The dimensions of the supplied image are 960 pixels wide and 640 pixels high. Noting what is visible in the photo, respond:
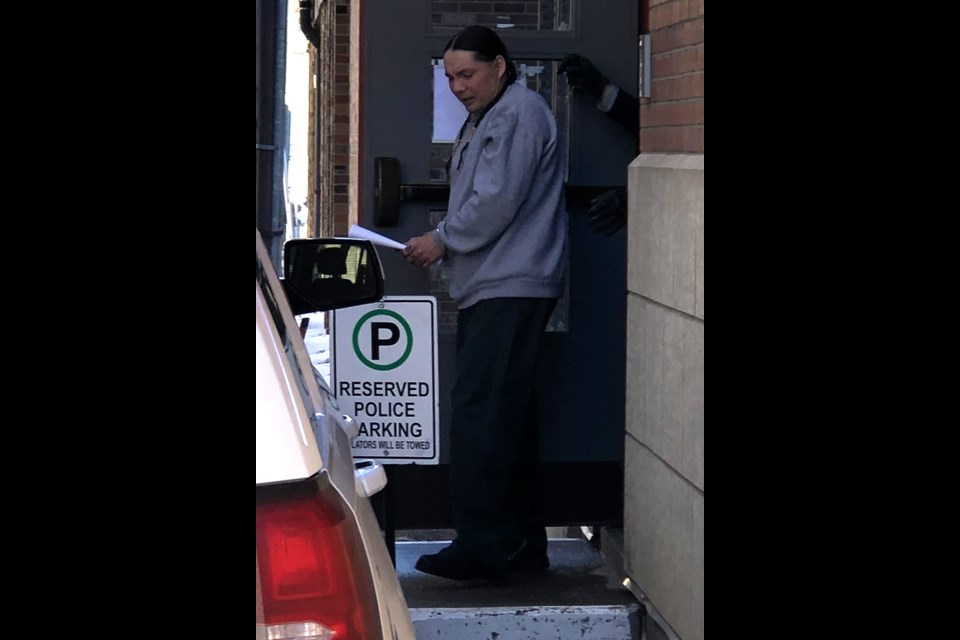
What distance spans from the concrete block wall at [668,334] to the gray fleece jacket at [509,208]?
32 cm

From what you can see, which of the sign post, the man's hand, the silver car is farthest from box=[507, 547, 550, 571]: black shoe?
the silver car

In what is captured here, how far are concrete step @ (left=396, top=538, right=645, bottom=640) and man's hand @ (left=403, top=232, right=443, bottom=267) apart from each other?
120cm

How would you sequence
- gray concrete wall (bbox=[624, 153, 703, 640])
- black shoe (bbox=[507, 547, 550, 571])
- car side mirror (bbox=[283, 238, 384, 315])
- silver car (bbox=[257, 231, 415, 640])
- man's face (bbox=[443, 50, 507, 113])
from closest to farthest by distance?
silver car (bbox=[257, 231, 415, 640]) < car side mirror (bbox=[283, 238, 384, 315]) < gray concrete wall (bbox=[624, 153, 703, 640]) < man's face (bbox=[443, 50, 507, 113]) < black shoe (bbox=[507, 547, 550, 571])

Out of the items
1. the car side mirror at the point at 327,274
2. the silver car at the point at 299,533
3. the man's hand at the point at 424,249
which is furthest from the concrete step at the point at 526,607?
the silver car at the point at 299,533

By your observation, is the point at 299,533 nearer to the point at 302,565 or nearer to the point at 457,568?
the point at 302,565

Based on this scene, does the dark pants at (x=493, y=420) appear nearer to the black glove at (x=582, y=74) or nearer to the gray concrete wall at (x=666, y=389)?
the gray concrete wall at (x=666, y=389)

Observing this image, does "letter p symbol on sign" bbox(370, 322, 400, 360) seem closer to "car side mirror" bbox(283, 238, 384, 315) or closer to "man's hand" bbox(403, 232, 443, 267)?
"man's hand" bbox(403, 232, 443, 267)

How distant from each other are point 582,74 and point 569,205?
0.51 m

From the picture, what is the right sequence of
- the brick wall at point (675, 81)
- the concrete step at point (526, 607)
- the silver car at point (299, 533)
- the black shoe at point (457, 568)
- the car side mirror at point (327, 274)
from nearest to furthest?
the silver car at point (299, 533), the car side mirror at point (327, 274), the brick wall at point (675, 81), the concrete step at point (526, 607), the black shoe at point (457, 568)

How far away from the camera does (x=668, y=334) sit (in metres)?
4.87

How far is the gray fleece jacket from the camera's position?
5418 millimetres

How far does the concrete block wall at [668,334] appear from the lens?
180 inches

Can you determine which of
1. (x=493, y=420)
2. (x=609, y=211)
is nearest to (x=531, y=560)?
(x=493, y=420)
